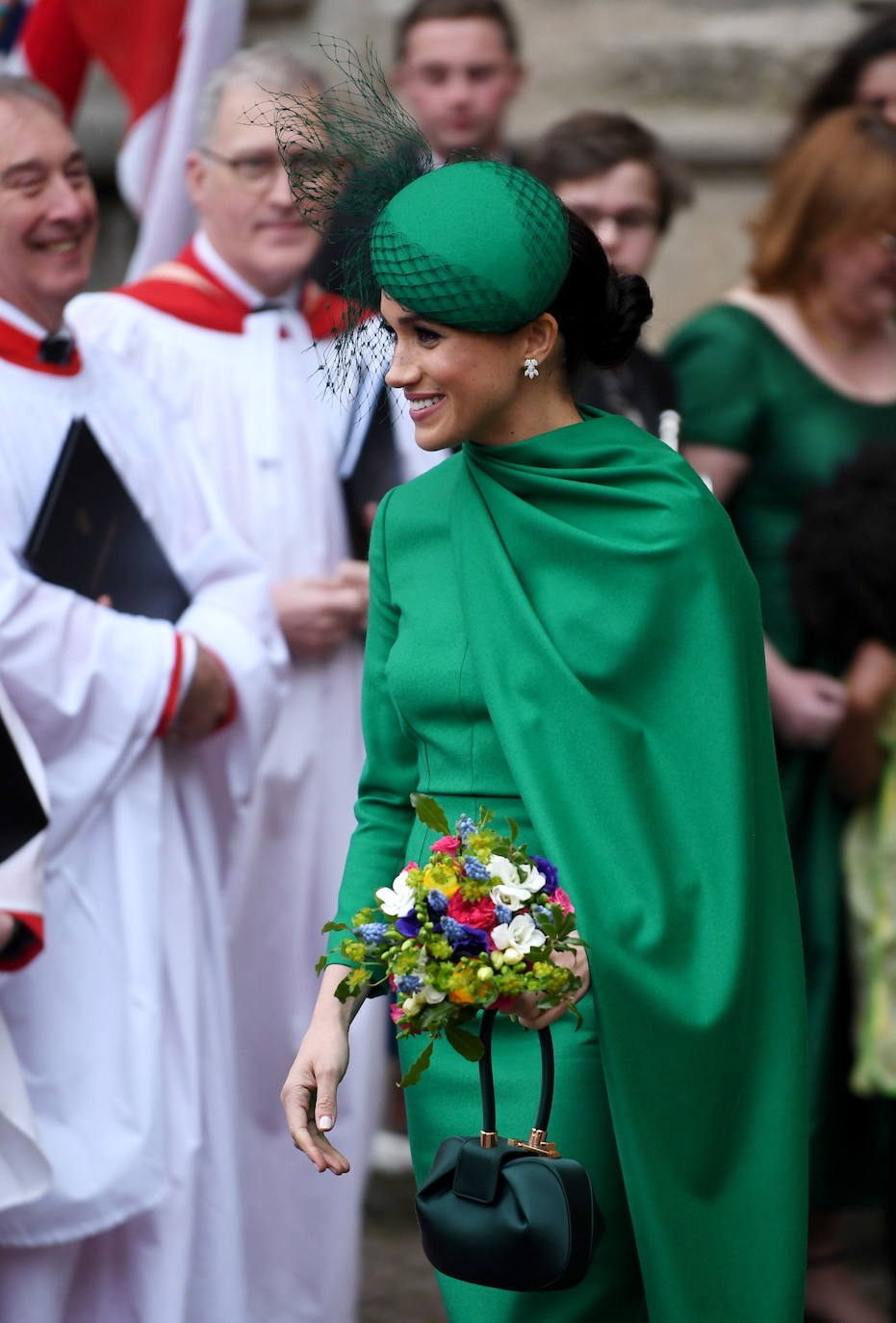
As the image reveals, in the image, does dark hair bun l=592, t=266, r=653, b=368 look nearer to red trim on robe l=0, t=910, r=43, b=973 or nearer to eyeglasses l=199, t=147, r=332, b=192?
red trim on robe l=0, t=910, r=43, b=973

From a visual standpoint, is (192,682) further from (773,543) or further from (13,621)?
(773,543)

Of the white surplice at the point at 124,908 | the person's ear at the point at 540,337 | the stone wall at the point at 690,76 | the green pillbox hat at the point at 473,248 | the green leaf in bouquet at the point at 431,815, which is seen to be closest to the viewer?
the green leaf in bouquet at the point at 431,815

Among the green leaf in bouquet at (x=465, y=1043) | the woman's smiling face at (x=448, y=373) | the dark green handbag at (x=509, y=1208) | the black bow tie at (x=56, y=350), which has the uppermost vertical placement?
the woman's smiling face at (x=448, y=373)

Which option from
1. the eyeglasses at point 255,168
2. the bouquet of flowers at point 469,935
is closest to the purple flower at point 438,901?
the bouquet of flowers at point 469,935

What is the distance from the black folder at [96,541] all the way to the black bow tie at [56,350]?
0.46 feet

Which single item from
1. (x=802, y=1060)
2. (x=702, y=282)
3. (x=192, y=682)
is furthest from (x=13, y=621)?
(x=702, y=282)

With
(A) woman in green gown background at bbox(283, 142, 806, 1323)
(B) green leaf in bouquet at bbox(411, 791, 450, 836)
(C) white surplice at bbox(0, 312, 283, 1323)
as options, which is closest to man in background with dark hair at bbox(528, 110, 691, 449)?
(C) white surplice at bbox(0, 312, 283, 1323)

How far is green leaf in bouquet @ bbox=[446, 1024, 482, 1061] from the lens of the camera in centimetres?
237

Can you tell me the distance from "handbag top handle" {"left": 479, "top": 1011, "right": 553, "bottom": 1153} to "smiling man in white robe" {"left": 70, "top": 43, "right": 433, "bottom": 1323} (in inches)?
77.5

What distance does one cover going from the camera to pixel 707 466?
4.77 metres

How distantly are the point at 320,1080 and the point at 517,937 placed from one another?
451 mm

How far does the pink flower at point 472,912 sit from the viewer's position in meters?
2.30

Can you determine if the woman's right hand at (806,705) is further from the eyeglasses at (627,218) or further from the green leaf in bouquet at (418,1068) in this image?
the green leaf in bouquet at (418,1068)

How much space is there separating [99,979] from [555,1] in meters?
4.89
